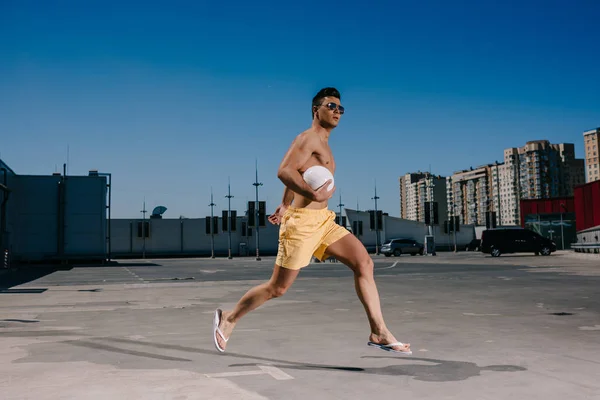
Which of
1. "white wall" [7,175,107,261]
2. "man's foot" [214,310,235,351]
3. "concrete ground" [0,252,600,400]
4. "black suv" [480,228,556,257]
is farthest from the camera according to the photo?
"black suv" [480,228,556,257]

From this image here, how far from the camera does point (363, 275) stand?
16.2 ft

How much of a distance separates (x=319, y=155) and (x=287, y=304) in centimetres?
586

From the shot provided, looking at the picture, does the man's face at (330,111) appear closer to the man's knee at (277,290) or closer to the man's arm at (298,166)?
the man's arm at (298,166)

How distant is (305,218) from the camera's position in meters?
4.75

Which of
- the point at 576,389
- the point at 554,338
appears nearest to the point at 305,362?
the point at 576,389

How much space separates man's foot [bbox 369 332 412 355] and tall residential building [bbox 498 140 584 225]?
14539 cm

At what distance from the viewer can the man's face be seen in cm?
498

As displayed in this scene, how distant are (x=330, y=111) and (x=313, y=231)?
1.01m

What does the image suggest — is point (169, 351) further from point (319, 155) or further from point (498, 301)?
point (498, 301)

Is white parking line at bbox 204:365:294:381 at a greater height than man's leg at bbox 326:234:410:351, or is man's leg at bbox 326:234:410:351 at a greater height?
A: man's leg at bbox 326:234:410:351

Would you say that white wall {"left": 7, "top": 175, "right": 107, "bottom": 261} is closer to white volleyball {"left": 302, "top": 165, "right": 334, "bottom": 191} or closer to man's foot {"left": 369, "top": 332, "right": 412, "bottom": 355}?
man's foot {"left": 369, "top": 332, "right": 412, "bottom": 355}

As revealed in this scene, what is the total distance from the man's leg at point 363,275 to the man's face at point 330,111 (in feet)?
3.13

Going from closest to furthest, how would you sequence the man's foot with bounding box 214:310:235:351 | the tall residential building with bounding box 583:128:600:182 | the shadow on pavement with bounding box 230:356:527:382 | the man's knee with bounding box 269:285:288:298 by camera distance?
the shadow on pavement with bounding box 230:356:527:382 → the man's knee with bounding box 269:285:288:298 → the man's foot with bounding box 214:310:235:351 → the tall residential building with bounding box 583:128:600:182

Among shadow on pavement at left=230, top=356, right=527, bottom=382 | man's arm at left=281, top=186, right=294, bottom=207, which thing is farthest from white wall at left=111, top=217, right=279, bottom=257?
shadow on pavement at left=230, top=356, right=527, bottom=382
